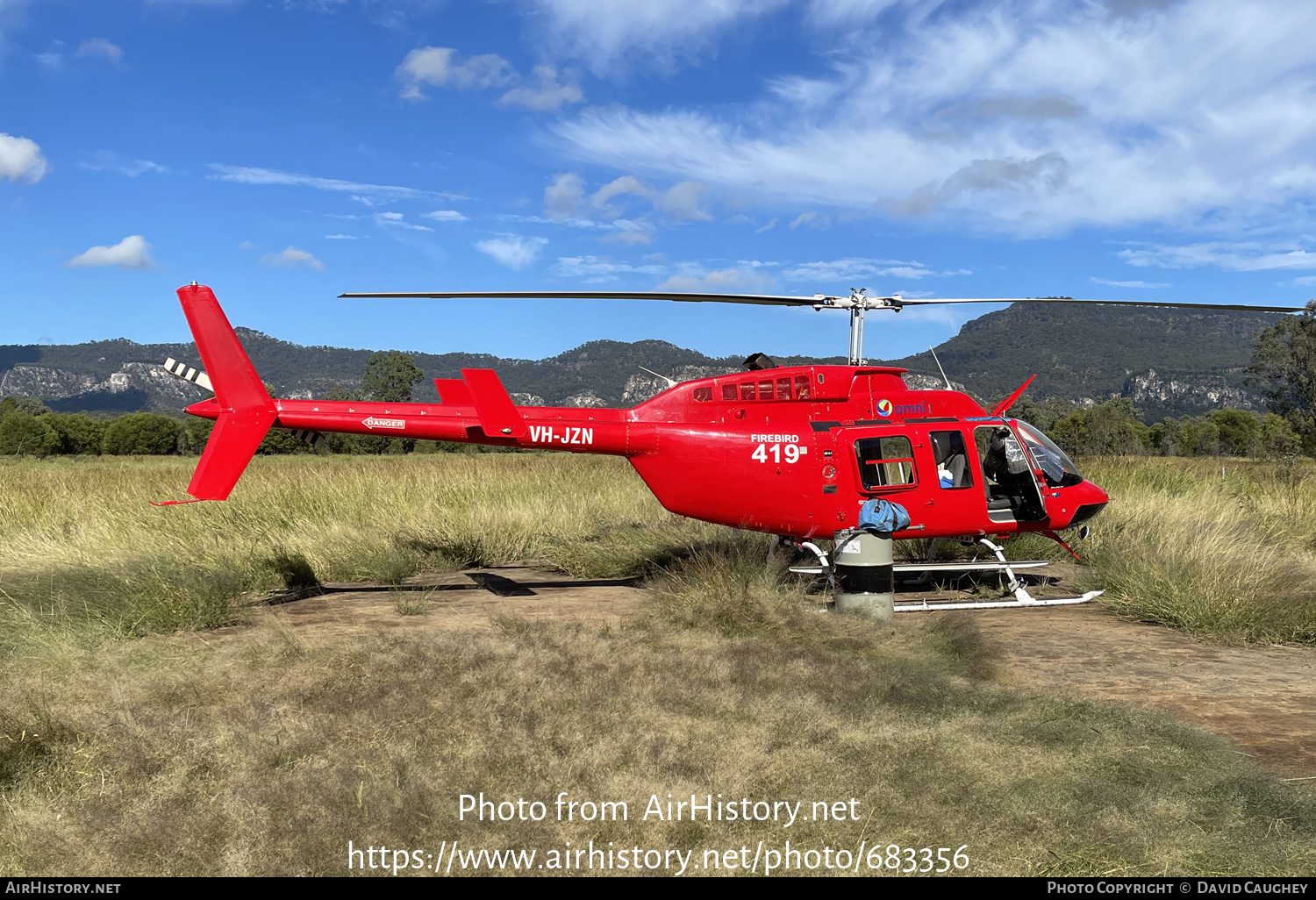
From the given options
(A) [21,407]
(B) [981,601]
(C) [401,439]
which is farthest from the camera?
(A) [21,407]

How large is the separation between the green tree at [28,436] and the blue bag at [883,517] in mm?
53725

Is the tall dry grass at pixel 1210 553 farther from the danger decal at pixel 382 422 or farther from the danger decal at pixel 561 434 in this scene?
the danger decal at pixel 382 422

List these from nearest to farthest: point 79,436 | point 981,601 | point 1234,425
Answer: point 981,601 < point 79,436 < point 1234,425

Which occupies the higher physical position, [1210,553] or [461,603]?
[1210,553]

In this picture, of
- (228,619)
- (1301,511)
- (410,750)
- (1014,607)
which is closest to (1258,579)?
(1014,607)

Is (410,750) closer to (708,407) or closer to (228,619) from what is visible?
(228,619)

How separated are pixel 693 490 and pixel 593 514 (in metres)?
4.96

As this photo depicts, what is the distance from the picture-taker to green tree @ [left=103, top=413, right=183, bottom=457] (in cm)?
5816

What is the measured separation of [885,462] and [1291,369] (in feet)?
173

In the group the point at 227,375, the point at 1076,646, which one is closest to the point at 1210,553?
the point at 1076,646

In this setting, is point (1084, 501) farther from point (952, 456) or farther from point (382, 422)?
point (382, 422)

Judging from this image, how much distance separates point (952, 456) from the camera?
32.2ft

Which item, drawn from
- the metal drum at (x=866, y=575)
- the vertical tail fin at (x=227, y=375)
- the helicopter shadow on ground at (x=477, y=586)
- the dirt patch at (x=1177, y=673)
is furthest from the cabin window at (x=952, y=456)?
the vertical tail fin at (x=227, y=375)
